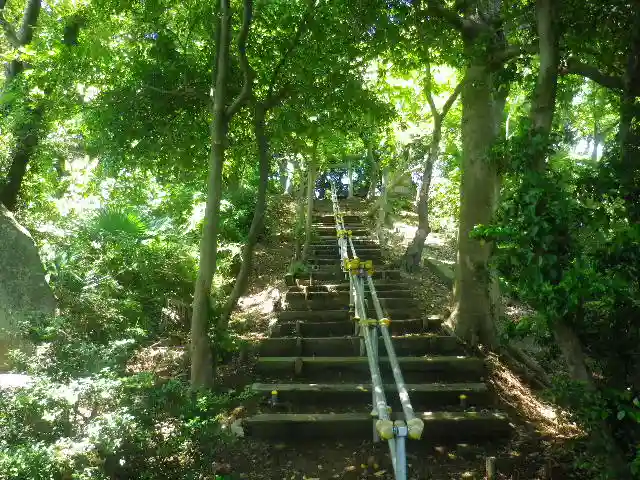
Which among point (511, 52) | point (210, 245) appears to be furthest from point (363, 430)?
point (511, 52)

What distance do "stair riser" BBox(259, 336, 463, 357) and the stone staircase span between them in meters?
0.01

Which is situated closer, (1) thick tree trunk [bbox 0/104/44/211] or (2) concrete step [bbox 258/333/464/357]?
(2) concrete step [bbox 258/333/464/357]

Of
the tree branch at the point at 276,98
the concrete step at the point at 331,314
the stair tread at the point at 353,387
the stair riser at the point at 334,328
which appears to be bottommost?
the stair tread at the point at 353,387

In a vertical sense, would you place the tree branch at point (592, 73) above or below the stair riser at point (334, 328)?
above

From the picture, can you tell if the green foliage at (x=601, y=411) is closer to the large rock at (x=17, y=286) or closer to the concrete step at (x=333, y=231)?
the large rock at (x=17, y=286)

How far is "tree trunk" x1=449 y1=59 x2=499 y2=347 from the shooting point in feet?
22.0

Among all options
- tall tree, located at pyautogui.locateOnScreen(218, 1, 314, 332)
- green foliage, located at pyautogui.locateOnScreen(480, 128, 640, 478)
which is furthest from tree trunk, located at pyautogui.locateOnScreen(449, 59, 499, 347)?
green foliage, located at pyautogui.locateOnScreen(480, 128, 640, 478)

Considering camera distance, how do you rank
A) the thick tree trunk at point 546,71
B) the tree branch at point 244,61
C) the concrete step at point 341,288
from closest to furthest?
the thick tree trunk at point 546,71, the tree branch at point 244,61, the concrete step at point 341,288

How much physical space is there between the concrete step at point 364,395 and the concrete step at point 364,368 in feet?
1.64

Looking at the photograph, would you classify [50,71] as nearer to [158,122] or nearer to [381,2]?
[158,122]

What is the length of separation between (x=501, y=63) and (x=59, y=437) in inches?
233

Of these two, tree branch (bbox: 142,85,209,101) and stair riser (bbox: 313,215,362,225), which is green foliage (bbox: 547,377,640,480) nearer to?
tree branch (bbox: 142,85,209,101)

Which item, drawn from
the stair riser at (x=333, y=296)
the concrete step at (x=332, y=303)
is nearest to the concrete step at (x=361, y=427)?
the concrete step at (x=332, y=303)

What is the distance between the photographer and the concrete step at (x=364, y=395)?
5.30 metres
